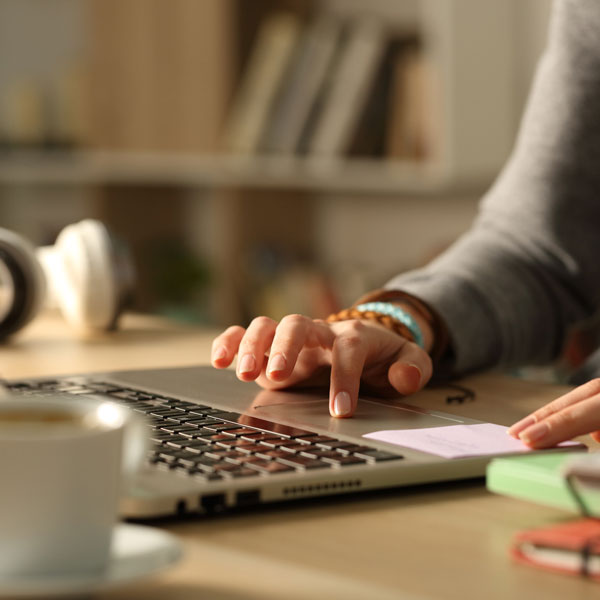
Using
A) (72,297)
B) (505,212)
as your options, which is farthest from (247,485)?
(72,297)

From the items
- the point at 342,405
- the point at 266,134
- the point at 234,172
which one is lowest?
the point at 234,172

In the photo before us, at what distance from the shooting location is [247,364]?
90cm

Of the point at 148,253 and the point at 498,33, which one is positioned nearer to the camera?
the point at 498,33

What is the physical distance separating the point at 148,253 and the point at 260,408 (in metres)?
2.51

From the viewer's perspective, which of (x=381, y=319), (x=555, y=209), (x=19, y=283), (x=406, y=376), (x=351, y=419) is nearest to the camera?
(x=351, y=419)

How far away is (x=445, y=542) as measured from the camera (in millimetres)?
559

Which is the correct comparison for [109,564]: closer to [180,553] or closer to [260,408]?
[180,553]

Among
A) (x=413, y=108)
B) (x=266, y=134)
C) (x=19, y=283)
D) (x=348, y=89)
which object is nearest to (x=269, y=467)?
(x=19, y=283)

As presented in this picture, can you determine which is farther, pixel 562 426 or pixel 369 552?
pixel 562 426

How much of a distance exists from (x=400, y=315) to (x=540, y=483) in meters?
0.51

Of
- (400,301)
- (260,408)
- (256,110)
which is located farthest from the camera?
(256,110)

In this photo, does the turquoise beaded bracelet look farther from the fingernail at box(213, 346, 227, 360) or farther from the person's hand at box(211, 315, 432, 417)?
the fingernail at box(213, 346, 227, 360)

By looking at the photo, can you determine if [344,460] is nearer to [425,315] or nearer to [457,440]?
[457,440]

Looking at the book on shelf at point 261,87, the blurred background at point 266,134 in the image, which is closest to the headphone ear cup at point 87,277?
the blurred background at point 266,134
